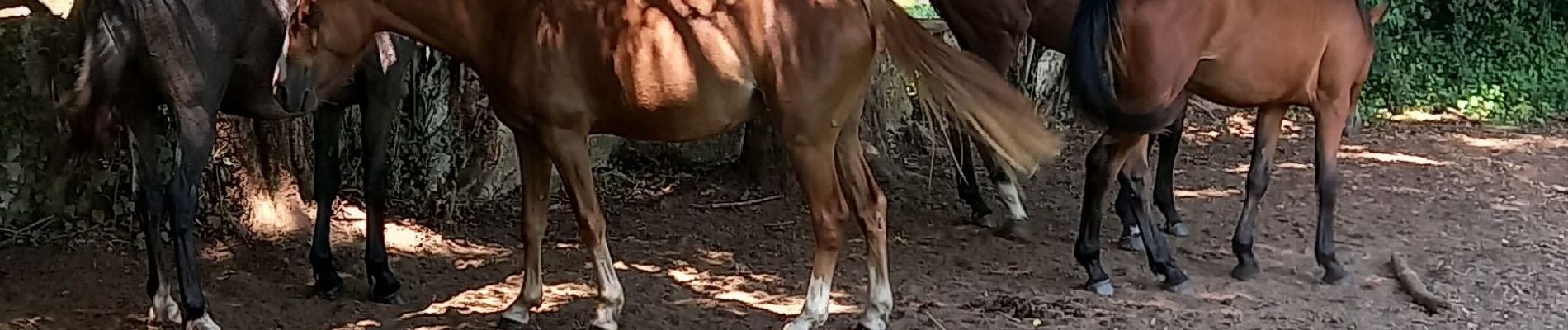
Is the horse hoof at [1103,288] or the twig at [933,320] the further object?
the horse hoof at [1103,288]

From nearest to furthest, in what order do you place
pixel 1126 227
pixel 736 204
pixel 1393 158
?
pixel 1126 227 < pixel 736 204 < pixel 1393 158

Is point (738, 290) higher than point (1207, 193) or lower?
higher

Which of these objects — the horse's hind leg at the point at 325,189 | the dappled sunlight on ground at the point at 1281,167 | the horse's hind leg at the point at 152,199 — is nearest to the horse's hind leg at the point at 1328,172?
the dappled sunlight on ground at the point at 1281,167

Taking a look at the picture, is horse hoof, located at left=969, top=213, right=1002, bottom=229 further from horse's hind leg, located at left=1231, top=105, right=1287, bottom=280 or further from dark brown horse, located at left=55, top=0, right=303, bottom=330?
dark brown horse, located at left=55, top=0, right=303, bottom=330

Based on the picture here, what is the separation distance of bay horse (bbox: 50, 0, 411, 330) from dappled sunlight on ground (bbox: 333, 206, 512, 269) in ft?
3.75

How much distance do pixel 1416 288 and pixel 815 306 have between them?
2.11 meters

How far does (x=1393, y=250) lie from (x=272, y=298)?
13.4ft

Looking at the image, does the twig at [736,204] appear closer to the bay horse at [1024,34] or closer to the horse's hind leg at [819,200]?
the bay horse at [1024,34]

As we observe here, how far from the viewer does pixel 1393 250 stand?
5.56 metres

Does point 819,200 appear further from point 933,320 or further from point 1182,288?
point 1182,288

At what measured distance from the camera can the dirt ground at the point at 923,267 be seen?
4.63 meters

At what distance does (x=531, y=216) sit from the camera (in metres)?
4.29

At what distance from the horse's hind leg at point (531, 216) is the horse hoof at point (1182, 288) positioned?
2.12 meters

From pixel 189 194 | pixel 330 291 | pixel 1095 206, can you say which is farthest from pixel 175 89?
pixel 1095 206
